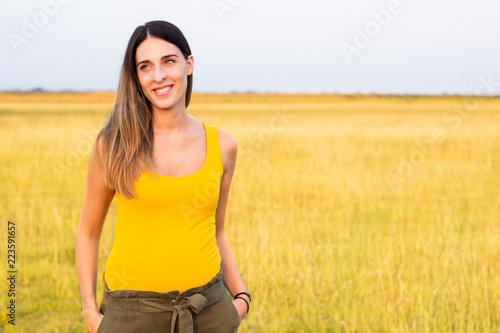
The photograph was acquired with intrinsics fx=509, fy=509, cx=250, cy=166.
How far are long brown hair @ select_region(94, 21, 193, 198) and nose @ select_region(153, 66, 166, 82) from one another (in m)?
0.12

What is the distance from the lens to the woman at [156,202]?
201cm

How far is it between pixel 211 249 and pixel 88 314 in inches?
24.3

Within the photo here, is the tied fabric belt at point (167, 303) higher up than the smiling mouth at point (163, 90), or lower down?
lower down

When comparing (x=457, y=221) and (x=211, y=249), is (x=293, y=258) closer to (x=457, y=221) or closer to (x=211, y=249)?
(x=457, y=221)

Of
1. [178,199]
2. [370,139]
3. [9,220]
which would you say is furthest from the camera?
[370,139]

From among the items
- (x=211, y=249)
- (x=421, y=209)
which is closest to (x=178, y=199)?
(x=211, y=249)

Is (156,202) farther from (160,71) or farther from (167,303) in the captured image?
(160,71)

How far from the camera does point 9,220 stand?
8.30 meters

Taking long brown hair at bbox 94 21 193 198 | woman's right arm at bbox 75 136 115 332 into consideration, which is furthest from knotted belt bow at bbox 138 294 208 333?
long brown hair at bbox 94 21 193 198

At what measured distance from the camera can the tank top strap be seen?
2.15 metres

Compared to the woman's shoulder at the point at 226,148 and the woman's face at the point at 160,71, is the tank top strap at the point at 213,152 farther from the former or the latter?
the woman's face at the point at 160,71

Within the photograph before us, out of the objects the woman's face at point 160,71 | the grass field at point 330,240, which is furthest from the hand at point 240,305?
the grass field at point 330,240

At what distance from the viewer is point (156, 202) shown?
1.99 m

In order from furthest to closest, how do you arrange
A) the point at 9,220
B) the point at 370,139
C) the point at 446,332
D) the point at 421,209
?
the point at 370,139
the point at 421,209
the point at 9,220
the point at 446,332
